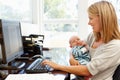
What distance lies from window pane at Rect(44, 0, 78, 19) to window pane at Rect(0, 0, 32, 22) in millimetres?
371

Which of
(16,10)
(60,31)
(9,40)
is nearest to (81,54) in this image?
(9,40)

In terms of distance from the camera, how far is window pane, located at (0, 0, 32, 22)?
141 inches

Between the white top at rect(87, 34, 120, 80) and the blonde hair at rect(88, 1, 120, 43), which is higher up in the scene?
the blonde hair at rect(88, 1, 120, 43)

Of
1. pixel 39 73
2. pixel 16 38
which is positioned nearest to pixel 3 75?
pixel 39 73

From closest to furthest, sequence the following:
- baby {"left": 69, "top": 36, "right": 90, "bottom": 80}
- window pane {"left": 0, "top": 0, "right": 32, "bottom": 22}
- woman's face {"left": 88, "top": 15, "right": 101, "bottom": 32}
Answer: woman's face {"left": 88, "top": 15, "right": 101, "bottom": 32} → baby {"left": 69, "top": 36, "right": 90, "bottom": 80} → window pane {"left": 0, "top": 0, "right": 32, "bottom": 22}

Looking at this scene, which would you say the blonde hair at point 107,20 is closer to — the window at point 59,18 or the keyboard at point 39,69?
the keyboard at point 39,69

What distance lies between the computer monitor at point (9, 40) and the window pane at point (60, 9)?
2025mm

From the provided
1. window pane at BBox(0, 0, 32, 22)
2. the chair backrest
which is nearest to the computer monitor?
the chair backrest

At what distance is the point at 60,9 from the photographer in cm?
385

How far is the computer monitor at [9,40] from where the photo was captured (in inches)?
54.0

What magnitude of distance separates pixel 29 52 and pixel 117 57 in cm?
Answer: 116

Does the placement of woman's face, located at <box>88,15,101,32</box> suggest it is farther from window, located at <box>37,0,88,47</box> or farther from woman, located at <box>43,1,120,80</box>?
window, located at <box>37,0,88,47</box>

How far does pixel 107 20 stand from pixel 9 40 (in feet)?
2.63

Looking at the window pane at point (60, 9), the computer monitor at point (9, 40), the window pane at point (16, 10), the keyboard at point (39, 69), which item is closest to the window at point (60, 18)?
the window pane at point (60, 9)
